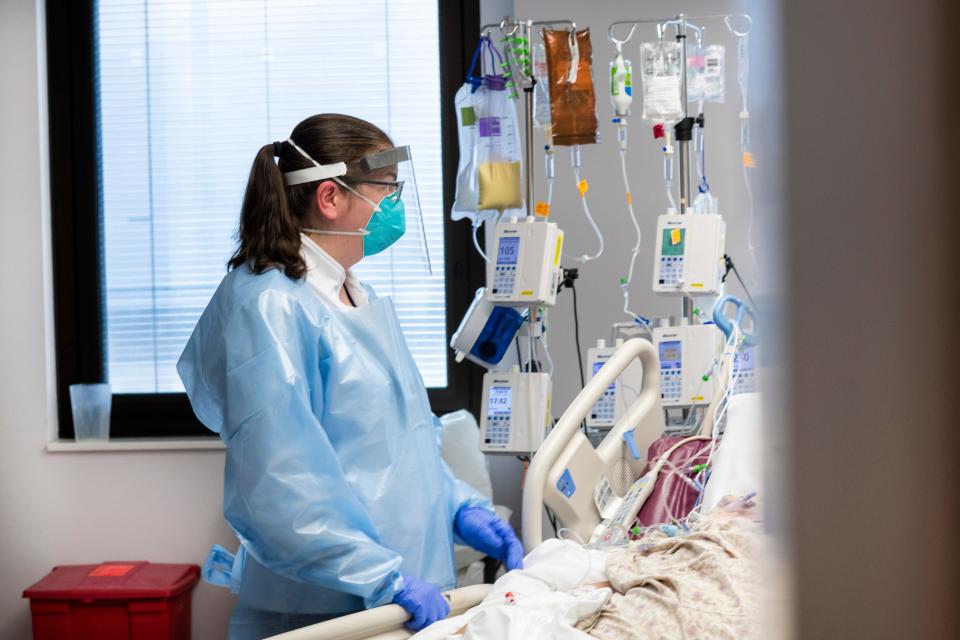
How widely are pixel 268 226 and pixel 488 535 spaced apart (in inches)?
31.7

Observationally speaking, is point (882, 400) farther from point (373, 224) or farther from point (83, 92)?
point (83, 92)

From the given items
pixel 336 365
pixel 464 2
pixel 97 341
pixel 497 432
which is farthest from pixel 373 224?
pixel 97 341

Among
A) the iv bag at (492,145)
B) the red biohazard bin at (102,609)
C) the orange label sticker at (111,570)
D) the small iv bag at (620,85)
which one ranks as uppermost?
the small iv bag at (620,85)

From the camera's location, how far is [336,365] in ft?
6.19

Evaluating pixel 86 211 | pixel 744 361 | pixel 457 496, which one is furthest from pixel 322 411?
pixel 86 211

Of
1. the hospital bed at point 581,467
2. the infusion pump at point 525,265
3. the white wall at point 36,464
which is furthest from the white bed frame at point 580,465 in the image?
the white wall at point 36,464

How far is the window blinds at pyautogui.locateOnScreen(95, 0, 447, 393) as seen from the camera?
3.73 metres

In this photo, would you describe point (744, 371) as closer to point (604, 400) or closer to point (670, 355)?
point (670, 355)

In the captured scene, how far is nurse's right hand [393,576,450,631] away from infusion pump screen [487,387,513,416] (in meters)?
1.00

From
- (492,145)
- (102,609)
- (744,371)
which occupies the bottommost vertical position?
(102,609)

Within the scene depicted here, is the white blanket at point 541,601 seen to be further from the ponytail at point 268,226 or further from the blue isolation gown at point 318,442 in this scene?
the ponytail at point 268,226

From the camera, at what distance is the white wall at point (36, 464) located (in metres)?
3.63

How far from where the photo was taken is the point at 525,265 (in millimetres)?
2717

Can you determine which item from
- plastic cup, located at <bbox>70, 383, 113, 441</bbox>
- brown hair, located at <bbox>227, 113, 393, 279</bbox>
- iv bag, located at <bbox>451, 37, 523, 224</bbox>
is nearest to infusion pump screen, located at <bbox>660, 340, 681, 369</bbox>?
iv bag, located at <bbox>451, 37, 523, 224</bbox>
